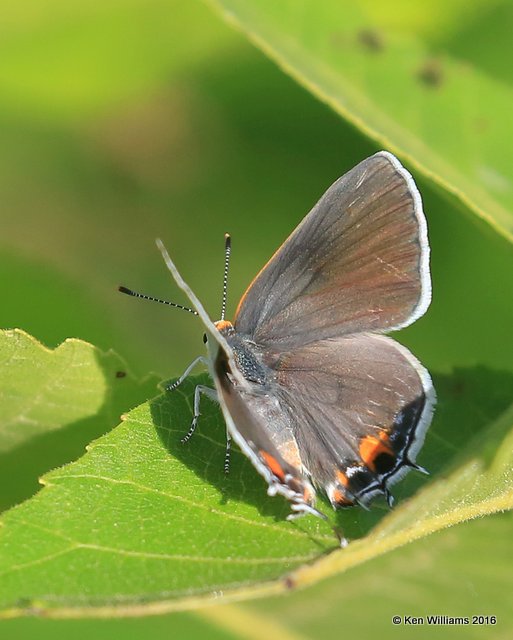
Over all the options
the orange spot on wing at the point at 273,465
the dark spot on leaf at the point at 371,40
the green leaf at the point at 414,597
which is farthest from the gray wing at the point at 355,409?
the dark spot on leaf at the point at 371,40

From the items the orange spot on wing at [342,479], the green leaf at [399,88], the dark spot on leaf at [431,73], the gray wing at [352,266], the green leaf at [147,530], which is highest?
the dark spot on leaf at [431,73]

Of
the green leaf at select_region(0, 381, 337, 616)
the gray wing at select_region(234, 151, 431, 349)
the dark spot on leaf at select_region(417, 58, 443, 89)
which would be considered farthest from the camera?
the dark spot on leaf at select_region(417, 58, 443, 89)

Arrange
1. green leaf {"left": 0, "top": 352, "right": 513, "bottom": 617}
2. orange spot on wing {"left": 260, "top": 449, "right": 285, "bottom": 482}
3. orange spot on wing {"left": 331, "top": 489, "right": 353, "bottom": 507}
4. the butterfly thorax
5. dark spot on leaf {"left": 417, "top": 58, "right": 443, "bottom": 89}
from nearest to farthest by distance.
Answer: green leaf {"left": 0, "top": 352, "right": 513, "bottom": 617}
orange spot on wing {"left": 260, "top": 449, "right": 285, "bottom": 482}
orange spot on wing {"left": 331, "top": 489, "right": 353, "bottom": 507}
the butterfly thorax
dark spot on leaf {"left": 417, "top": 58, "right": 443, "bottom": 89}

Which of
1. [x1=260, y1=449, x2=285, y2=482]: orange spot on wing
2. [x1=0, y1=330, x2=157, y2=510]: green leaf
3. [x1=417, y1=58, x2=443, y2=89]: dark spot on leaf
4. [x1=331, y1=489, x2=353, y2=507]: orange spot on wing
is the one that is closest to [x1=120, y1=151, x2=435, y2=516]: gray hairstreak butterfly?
[x1=331, y1=489, x2=353, y2=507]: orange spot on wing

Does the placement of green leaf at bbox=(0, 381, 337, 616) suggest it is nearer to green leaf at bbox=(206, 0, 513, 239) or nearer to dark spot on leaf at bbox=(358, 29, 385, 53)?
green leaf at bbox=(206, 0, 513, 239)

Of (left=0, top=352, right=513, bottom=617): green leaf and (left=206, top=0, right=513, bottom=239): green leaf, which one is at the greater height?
(left=206, top=0, right=513, bottom=239): green leaf

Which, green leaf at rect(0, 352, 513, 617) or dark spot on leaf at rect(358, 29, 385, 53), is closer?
green leaf at rect(0, 352, 513, 617)

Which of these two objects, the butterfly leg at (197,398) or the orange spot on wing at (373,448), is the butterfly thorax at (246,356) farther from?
the orange spot on wing at (373,448)

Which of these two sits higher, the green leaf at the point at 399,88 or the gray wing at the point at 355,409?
the green leaf at the point at 399,88

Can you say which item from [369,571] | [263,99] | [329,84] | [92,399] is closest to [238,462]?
[92,399]
